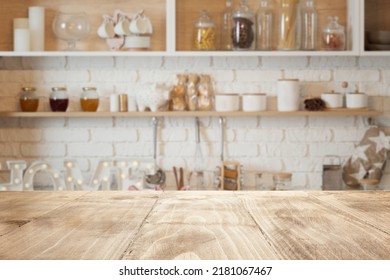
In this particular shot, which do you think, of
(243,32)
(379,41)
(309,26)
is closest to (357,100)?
(379,41)

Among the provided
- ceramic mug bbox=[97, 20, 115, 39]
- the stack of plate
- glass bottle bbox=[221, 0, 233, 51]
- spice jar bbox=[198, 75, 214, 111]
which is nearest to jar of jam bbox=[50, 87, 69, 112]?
ceramic mug bbox=[97, 20, 115, 39]

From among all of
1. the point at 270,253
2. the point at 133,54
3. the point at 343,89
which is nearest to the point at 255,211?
the point at 270,253

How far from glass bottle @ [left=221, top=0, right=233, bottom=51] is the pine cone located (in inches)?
18.6

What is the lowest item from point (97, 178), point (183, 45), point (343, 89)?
point (97, 178)

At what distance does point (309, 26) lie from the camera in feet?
11.2

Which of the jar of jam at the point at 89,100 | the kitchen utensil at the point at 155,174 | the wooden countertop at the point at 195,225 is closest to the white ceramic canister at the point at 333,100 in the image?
the kitchen utensil at the point at 155,174

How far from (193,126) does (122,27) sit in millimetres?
617

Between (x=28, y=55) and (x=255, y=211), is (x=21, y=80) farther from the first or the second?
(x=255, y=211)

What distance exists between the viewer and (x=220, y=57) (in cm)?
355

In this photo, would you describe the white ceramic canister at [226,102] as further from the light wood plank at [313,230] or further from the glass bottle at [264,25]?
the light wood plank at [313,230]

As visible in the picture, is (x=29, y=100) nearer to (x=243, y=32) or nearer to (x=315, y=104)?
(x=243, y=32)
